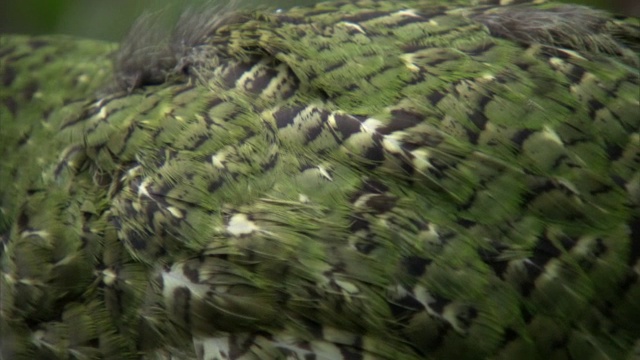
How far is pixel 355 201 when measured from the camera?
2398 millimetres

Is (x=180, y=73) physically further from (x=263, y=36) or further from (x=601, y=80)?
(x=601, y=80)

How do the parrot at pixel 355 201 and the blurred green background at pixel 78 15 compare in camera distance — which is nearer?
the parrot at pixel 355 201

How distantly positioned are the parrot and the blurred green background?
768mm

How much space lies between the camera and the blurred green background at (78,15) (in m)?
3.65

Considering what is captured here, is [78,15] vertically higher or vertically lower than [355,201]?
lower

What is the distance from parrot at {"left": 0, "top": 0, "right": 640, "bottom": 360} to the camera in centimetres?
231

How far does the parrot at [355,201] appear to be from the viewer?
2.31 m

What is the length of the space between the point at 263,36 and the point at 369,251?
2.66ft

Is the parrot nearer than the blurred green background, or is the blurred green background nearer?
the parrot

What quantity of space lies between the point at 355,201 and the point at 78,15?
1853 millimetres

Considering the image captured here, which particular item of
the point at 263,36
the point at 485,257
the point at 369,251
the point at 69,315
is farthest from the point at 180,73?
the point at 485,257

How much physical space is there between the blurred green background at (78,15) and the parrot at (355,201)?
768 millimetres

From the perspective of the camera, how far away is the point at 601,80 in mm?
2529

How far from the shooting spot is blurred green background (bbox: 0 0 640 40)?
3.65 metres
